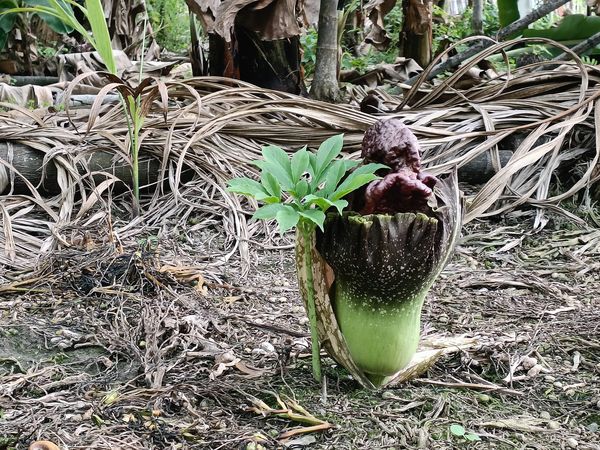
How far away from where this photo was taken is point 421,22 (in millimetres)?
5242

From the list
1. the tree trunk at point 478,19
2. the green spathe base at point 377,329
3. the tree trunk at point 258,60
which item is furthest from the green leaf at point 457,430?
the tree trunk at point 478,19

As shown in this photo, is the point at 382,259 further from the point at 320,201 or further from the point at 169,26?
the point at 169,26

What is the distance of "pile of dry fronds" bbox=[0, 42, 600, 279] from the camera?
275cm

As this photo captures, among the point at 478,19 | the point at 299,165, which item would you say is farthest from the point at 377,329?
the point at 478,19

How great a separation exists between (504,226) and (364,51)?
16.1ft

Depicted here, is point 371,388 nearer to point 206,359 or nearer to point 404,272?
point 404,272

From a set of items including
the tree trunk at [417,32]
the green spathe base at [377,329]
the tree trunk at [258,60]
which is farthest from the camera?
the tree trunk at [417,32]

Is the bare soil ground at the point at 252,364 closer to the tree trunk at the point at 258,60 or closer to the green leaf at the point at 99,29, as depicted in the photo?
the green leaf at the point at 99,29

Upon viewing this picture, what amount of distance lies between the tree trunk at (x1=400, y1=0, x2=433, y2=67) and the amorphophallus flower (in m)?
3.97

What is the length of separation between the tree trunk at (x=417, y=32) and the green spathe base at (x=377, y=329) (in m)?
4.08

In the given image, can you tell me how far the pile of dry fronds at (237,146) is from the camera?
2746 mm

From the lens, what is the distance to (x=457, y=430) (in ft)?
4.40

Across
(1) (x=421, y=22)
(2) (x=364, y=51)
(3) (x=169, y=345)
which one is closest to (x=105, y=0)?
(2) (x=364, y=51)

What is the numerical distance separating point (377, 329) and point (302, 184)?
1.15ft
